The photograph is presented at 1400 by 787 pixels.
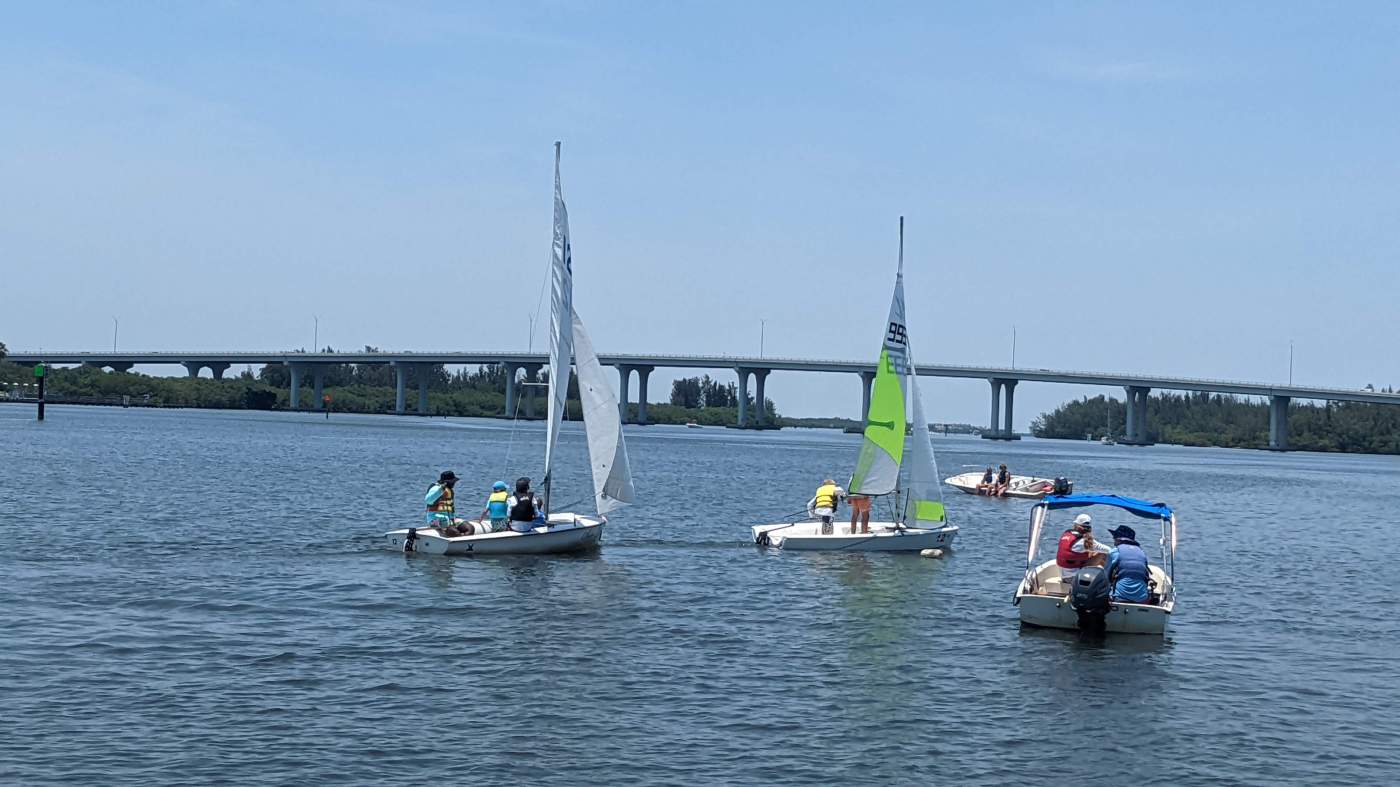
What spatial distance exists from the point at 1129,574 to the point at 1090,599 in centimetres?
103

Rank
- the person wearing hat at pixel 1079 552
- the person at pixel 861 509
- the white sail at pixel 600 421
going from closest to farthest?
the person wearing hat at pixel 1079 552 < the white sail at pixel 600 421 < the person at pixel 861 509

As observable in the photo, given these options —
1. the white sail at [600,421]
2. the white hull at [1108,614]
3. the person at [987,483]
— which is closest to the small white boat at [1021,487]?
the person at [987,483]

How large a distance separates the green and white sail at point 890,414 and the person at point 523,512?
34.2 ft

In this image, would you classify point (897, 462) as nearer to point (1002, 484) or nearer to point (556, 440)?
point (556, 440)

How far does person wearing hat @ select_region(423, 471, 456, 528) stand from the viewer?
36.4 m

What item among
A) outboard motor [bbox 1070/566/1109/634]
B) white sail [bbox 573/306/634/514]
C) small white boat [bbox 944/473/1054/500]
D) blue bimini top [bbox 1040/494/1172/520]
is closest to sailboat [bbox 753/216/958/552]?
white sail [bbox 573/306/634/514]

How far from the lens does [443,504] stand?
3694cm

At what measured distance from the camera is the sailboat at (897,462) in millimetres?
41875

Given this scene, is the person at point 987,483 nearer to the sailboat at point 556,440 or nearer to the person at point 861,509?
the person at point 861,509

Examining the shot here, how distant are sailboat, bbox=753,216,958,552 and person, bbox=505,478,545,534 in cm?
793

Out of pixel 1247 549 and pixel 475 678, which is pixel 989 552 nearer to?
pixel 1247 549

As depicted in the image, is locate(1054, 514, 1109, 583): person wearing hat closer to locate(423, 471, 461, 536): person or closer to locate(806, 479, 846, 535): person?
locate(806, 479, 846, 535): person

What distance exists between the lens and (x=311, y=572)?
3353 cm

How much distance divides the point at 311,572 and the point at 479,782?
1783 centimetres
